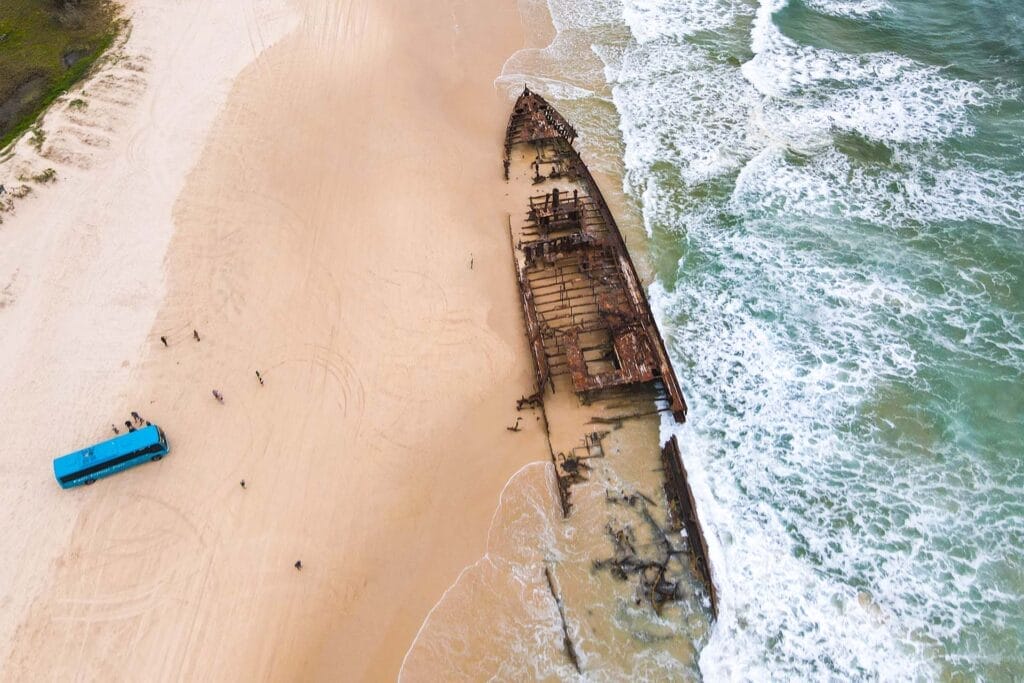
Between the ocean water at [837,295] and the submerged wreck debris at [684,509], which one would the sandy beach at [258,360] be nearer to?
the submerged wreck debris at [684,509]

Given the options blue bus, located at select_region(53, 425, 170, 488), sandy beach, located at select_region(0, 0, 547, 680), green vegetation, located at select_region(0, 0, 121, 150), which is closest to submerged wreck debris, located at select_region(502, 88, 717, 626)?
sandy beach, located at select_region(0, 0, 547, 680)

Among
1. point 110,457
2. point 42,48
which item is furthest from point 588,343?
point 42,48

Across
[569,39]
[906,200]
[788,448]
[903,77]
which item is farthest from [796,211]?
[569,39]

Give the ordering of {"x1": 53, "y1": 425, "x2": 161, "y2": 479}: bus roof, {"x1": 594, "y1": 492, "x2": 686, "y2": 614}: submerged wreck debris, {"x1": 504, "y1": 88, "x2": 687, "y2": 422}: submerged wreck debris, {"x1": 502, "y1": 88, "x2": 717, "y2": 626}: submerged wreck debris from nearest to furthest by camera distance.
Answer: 1. {"x1": 594, "y1": 492, "x2": 686, "y2": 614}: submerged wreck debris
2. {"x1": 502, "y1": 88, "x2": 717, "y2": 626}: submerged wreck debris
3. {"x1": 53, "y1": 425, "x2": 161, "y2": 479}: bus roof
4. {"x1": 504, "y1": 88, "x2": 687, "y2": 422}: submerged wreck debris

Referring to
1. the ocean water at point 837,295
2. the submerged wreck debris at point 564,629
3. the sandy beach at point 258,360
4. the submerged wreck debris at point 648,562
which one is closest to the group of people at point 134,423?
the sandy beach at point 258,360

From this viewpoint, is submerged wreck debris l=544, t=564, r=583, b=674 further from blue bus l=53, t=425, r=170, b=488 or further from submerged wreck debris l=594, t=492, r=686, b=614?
blue bus l=53, t=425, r=170, b=488

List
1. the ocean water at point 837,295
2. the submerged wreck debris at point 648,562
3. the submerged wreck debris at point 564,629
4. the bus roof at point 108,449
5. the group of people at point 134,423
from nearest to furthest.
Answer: the submerged wreck debris at point 564,629, the submerged wreck debris at point 648,562, the ocean water at point 837,295, the bus roof at point 108,449, the group of people at point 134,423
